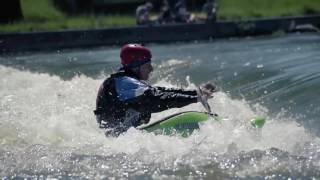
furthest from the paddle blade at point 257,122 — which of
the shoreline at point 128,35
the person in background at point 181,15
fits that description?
the person in background at point 181,15

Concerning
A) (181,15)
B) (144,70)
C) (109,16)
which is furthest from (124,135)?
(109,16)

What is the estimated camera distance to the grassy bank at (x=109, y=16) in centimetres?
2477

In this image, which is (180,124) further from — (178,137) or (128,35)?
(128,35)

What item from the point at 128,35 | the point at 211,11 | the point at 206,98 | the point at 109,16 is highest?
the point at 206,98

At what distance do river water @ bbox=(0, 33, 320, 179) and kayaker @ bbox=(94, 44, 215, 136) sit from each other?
0.89 feet

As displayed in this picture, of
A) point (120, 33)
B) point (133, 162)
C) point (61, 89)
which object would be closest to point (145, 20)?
point (120, 33)

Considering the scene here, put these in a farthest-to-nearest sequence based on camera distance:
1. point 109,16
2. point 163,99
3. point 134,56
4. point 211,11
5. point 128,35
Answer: point 109,16
point 211,11
point 128,35
point 134,56
point 163,99

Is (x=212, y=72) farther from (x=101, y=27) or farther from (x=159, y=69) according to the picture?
(x=101, y=27)

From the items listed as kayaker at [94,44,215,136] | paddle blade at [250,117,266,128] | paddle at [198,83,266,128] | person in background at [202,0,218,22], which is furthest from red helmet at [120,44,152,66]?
person in background at [202,0,218,22]

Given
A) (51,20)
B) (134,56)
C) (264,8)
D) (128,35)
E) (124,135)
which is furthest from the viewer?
(264,8)

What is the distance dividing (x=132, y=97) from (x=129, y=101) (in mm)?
59

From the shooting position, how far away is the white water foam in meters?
7.79

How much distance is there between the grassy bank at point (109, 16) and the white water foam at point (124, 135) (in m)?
12.2

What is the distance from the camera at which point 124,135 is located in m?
8.03
